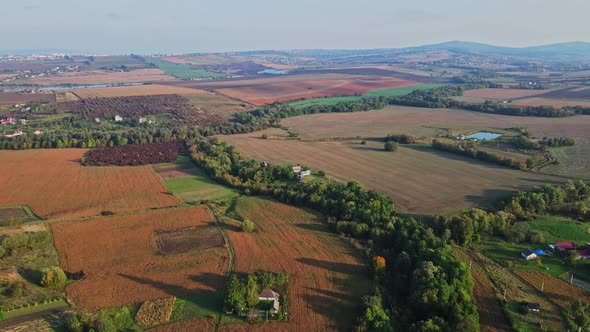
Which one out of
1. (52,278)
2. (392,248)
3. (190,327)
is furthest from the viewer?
(392,248)

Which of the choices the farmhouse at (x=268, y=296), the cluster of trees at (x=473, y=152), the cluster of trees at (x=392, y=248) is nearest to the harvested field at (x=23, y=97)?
the cluster of trees at (x=392, y=248)

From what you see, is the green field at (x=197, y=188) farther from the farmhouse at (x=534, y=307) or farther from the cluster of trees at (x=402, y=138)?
the cluster of trees at (x=402, y=138)

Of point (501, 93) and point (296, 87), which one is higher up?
point (501, 93)

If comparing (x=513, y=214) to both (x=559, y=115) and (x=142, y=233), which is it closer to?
(x=142, y=233)

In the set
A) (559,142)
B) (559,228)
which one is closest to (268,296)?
(559,228)

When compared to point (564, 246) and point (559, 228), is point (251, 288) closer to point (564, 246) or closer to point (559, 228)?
point (564, 246)

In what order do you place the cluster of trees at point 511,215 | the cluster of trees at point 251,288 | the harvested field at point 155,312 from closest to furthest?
1. the harvested field at point 155,312
2. the cluster of trees at point 251,288
3. the cluster of trees at point 511,215

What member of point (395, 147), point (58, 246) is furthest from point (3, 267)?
point (395, 147)
